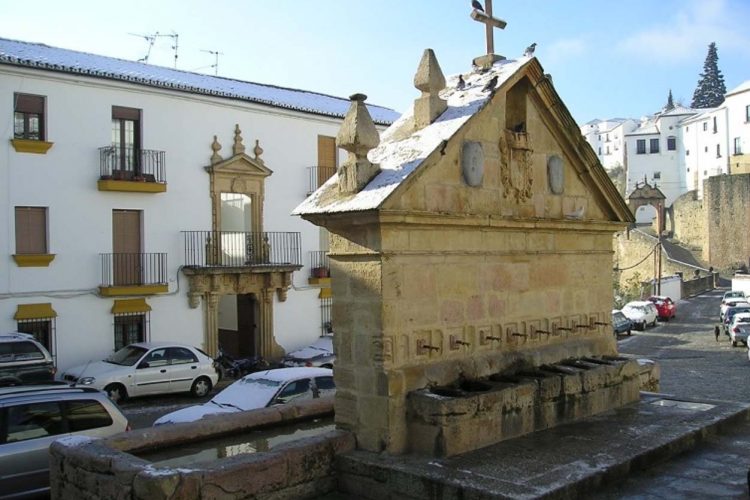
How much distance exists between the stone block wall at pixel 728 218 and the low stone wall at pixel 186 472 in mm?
62092

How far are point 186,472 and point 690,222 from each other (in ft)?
222

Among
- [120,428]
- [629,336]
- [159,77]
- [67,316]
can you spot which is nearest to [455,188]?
[120,428]

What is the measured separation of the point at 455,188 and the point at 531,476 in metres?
2.51

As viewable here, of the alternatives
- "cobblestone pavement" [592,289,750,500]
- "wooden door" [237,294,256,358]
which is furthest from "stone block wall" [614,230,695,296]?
"wooden door" [237,294,256,358]

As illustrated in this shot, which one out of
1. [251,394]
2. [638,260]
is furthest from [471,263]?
[638,260]

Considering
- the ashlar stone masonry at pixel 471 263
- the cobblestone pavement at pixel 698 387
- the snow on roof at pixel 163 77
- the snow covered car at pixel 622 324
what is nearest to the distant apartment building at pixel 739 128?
the cobblestone pavement at pixel 698 387

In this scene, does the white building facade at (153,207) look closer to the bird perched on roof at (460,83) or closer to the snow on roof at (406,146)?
the bird perched on roof at (460,83)

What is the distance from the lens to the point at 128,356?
17.6m

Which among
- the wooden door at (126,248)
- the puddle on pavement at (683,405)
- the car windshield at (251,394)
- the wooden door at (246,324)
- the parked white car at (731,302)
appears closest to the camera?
the puddle on pavement at (683,405)

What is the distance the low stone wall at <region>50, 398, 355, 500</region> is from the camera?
5.09 m

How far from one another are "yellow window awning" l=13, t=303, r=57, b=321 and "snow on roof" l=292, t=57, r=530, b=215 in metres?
13.9

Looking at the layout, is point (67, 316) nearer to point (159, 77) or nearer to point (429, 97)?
point (159, 77)

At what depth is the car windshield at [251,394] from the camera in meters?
10.6

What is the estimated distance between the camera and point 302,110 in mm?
23734
